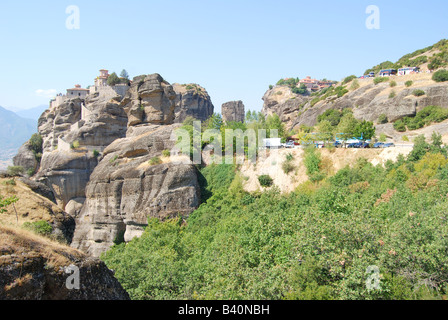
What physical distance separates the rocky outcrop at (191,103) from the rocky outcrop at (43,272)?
261ft

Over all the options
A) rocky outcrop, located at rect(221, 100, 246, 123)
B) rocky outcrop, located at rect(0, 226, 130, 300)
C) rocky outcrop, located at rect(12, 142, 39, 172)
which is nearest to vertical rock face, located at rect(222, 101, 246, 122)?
rocky outcrop, located at rect(221, 100, 246, 123)

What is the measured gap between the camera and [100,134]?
56.5 m

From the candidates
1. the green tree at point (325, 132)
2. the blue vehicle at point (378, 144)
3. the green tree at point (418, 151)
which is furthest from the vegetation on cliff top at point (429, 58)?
A: the green tree at point (418, 151)

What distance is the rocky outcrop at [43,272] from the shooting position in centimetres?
969

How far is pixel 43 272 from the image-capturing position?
10375 millimetres

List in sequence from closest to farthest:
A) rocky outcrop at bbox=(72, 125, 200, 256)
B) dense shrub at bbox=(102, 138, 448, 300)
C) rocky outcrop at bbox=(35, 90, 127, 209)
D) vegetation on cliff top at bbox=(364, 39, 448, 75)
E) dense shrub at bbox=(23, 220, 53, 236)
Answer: dense shrub at bbox=(102, 138, 448, 300), dense shrub at bbox=(23, 220, 53, 236), rocky outcrop at bbox=(72, 125, 200, 256), rocky outcrop at bbox=(35, 90, 127, 209), vegetation on cliff top at bbox=(364, 39, 448, 75)

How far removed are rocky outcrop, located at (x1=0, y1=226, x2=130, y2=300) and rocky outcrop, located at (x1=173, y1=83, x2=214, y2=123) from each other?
79699mm

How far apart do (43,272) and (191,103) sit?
85901 mm

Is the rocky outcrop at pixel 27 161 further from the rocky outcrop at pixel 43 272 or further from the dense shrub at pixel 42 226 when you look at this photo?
the rocky outcrop at pixel 43 272

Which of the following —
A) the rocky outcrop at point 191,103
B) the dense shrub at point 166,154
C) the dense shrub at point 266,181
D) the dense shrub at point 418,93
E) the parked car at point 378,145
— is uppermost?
the rocky outcrop at point 191,103

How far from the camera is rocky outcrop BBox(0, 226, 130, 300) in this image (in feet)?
31.8

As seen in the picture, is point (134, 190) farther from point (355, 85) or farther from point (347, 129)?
point (355, 85)

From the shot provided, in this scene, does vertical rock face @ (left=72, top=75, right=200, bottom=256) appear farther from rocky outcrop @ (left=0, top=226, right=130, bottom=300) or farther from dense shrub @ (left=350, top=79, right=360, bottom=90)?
dense shrub @ (left=350, top=79, right=360, bottom=90)

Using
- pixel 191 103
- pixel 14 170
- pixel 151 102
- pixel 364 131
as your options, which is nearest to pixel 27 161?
pixel 14 170
